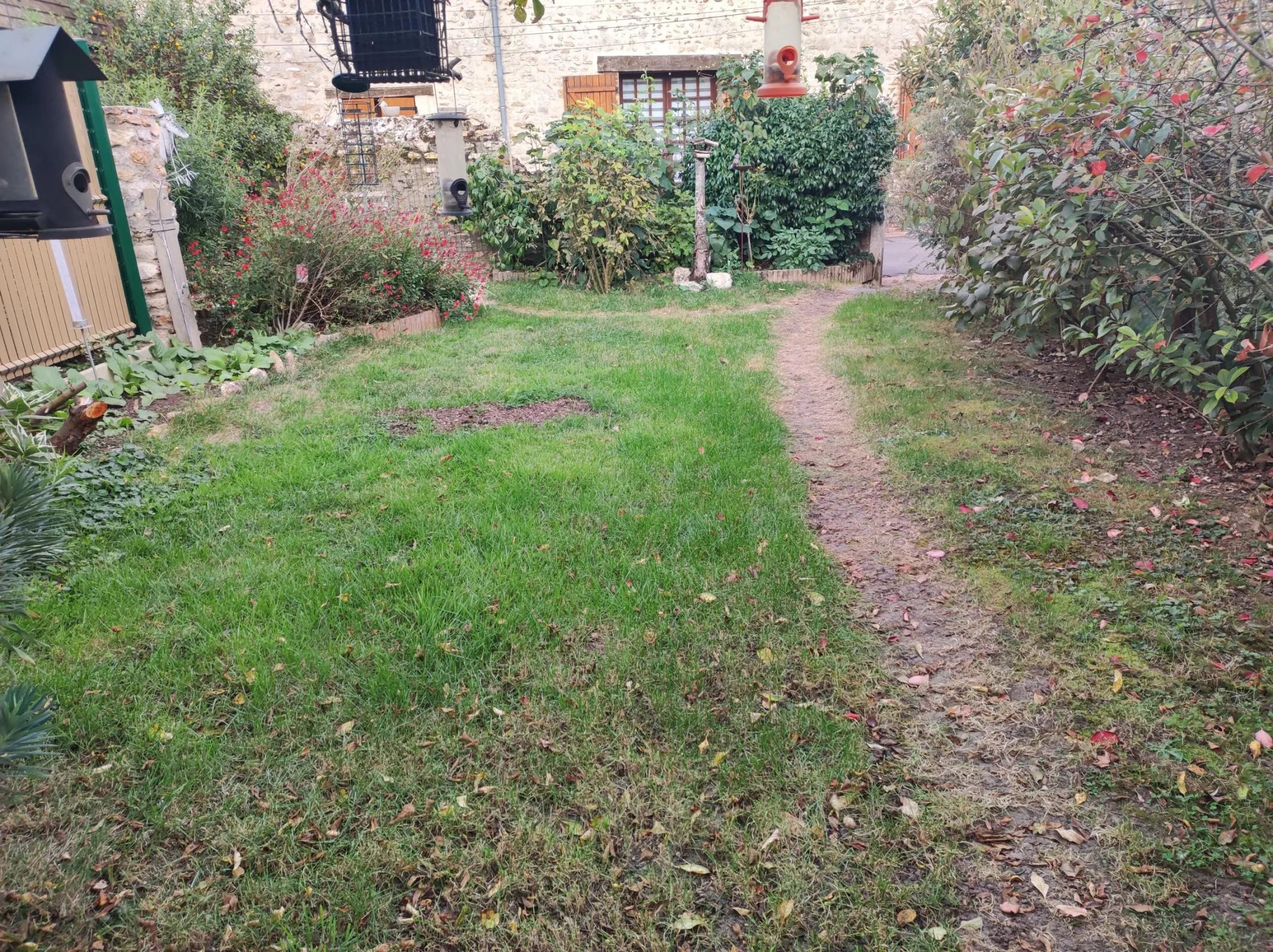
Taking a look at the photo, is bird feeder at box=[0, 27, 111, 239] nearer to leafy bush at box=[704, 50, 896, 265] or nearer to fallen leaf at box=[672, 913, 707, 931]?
fallen leaf at box=[672, 913, 707, 931]

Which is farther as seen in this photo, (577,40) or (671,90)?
(671,90)

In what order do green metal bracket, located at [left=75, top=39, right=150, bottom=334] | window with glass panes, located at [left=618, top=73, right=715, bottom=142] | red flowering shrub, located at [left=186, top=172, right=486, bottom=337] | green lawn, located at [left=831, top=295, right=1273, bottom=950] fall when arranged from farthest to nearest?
1. window with glass panes, located at [left=618, top=73, right=715, bottom=142]
2. red flowering shrub, located at [left=186, top=172, right=486, bottom=337]
3. green metal bracket, located at [left=75, top=39, right=150, bottom=334]
4. green lawn, located at [left=831, top=295, right=1273, bottom=950]

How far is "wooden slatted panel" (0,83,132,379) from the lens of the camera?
5020 millimetres

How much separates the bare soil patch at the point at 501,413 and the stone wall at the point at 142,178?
2.87 m

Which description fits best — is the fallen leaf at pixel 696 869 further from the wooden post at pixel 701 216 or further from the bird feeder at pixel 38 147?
the wooden post at pixel 701 216

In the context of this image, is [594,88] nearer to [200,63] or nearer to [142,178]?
[200,63]

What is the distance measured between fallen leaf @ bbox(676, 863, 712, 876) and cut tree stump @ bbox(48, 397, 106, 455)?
11.8 ft

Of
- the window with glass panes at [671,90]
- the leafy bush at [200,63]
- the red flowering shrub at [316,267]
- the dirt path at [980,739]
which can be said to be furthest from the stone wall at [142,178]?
the window with glass panes at [671,90]

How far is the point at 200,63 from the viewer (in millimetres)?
11281

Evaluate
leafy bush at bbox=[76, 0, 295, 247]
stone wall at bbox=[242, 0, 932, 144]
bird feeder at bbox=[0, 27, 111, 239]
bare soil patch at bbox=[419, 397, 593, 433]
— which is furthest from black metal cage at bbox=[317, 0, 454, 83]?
stone wall at bbox=[242, 0, 932, 144]

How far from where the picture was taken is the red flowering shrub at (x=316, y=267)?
6.80 metres

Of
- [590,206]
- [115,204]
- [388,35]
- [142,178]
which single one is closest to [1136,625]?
[115,204]

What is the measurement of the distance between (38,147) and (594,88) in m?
14.0

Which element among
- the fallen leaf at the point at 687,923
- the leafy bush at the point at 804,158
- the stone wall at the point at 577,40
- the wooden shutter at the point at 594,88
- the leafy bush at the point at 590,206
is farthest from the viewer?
the wooden shutter at the point at 594,88
